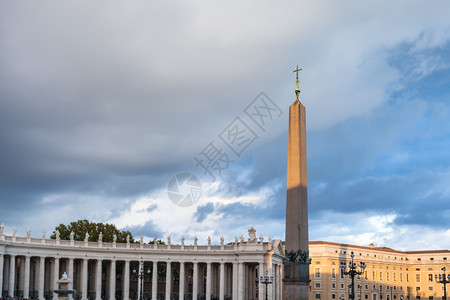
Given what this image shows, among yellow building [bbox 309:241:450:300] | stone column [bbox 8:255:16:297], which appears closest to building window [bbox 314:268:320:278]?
yellow building [bbox 309:241:450:300]

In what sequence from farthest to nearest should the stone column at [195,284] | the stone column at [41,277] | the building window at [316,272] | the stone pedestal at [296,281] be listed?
the building window at [316,272] → the stone column at [195,284] → the stone column at [41,277] → the stone pedestal at [296,281]

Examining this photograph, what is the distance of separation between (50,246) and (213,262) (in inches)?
961

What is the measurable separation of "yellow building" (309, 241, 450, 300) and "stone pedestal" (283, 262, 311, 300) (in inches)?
3251

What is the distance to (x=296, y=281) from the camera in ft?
95.7

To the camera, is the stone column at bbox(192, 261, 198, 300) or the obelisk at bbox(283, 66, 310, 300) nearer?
the obelisk at bbox(283, 66, 310, 300)

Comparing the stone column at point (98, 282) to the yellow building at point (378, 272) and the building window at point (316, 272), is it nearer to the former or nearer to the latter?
the yellow building at point (378, 272)

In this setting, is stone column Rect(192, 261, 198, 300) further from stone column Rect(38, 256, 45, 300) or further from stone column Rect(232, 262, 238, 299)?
stone column Rect(38, 256, 45, 300)

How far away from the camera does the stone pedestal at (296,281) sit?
28906mm

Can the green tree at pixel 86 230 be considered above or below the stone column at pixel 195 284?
above

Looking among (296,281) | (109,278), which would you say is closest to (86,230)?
(109,278)

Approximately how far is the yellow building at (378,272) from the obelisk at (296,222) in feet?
271

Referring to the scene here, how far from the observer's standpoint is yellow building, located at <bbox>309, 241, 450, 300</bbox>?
379 ft

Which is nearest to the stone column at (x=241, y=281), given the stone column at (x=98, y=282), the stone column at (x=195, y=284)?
the stone column at (x=195, y=284)

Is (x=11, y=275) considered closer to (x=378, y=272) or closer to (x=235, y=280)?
(x=235, y=280)
